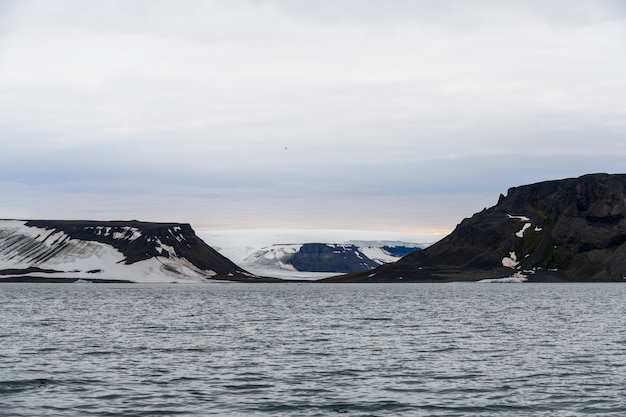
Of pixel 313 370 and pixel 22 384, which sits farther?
pixel 313 370

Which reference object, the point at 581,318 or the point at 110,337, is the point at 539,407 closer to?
the point at 110,337

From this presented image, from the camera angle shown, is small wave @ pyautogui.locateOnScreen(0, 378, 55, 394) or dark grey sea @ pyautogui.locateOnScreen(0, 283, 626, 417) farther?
small wave @ pyautogui.locateOnScreen(0, 378, 55, 394)

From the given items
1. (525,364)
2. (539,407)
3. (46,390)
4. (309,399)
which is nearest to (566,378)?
(525,364)

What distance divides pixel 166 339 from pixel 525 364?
106 ft

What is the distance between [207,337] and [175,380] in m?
27.5

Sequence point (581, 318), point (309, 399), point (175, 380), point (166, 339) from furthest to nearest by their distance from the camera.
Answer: point (581, 318) < point (166, 339) < point (175, 380) < point (309, 399)

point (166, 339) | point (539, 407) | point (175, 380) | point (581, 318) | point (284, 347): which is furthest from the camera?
point (581, 318)

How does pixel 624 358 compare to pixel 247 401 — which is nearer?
pixel 247 401

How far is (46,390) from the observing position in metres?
43.9

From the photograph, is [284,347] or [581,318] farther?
[581,318]

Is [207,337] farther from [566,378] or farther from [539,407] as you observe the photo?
[539,407]

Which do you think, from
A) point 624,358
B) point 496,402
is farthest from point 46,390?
point 624,358

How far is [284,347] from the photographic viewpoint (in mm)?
65875

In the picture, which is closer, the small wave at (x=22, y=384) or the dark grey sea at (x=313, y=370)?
the dark grey sea at (x=313, y=370)
